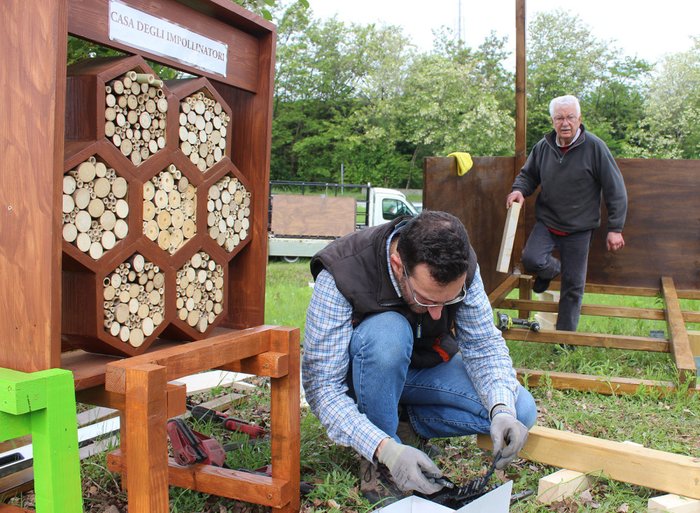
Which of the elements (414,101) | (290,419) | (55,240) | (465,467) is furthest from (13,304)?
(414,101)

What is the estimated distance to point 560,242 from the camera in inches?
178

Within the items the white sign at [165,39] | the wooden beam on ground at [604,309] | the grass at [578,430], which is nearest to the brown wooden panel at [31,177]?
the white sign at [165,39]

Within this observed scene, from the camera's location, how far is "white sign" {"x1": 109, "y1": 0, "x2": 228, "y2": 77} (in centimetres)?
165

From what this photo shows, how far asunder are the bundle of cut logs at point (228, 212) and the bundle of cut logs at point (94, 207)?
1.09 feet

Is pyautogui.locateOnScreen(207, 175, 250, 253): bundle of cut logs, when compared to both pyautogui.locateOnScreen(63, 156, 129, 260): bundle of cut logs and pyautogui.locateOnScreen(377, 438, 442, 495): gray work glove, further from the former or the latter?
pyautogui.locateOnScreen(377, 438, 442, 495): gray work glove

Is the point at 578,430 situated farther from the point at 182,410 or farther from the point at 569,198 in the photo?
the point at 182,410

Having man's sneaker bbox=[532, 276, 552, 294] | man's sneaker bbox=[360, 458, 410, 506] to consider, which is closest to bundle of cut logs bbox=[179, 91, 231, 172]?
man's sneaker bbox=[360, 458, 410, 506]

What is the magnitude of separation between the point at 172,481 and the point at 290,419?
55 cm

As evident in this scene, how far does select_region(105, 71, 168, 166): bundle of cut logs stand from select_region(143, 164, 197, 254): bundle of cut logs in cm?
8

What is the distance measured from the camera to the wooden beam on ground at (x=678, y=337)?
3.51 meters

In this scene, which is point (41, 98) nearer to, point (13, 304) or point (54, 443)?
point (13, 304)

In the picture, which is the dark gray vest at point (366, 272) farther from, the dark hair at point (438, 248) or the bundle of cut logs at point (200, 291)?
the bundle of cut logs at point (200, 291)

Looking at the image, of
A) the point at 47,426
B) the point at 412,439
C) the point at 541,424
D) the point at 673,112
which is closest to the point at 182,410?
the point at 47,426

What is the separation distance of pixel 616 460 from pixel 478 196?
2758 mm
